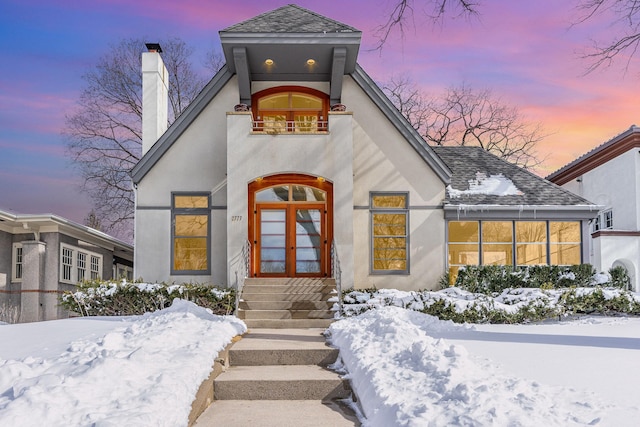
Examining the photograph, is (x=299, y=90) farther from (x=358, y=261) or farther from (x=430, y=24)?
(x=430, y=24)

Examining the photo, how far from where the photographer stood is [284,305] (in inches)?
529

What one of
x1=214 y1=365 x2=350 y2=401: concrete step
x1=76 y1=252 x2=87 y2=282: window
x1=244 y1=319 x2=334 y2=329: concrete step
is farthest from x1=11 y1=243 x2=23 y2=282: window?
x1=214 y1=365 x2=350 y2=401: concrete step

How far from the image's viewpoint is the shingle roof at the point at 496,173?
55.8 ft

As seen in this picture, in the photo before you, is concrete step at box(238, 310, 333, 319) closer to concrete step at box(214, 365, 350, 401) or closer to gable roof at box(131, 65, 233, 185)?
gable roof at box(131, 65, 233, 185)

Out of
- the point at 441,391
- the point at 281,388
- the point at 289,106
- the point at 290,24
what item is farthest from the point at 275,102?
the point at 441,391

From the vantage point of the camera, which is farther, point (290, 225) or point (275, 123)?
point (275, 123)

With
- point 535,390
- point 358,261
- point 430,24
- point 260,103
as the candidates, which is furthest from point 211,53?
point 535,390

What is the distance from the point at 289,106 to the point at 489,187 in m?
6.11

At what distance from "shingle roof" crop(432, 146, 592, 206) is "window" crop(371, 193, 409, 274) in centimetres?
130

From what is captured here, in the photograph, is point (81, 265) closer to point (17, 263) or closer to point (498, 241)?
point (17, 263)

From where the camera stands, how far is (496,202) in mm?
16969

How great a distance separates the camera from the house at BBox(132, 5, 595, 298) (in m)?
15.3

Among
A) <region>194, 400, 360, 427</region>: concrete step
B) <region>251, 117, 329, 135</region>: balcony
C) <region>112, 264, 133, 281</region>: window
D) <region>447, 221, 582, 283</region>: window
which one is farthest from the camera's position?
<region>112, 264, 133, 281</region>: window

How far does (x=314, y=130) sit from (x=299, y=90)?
4.33ft
